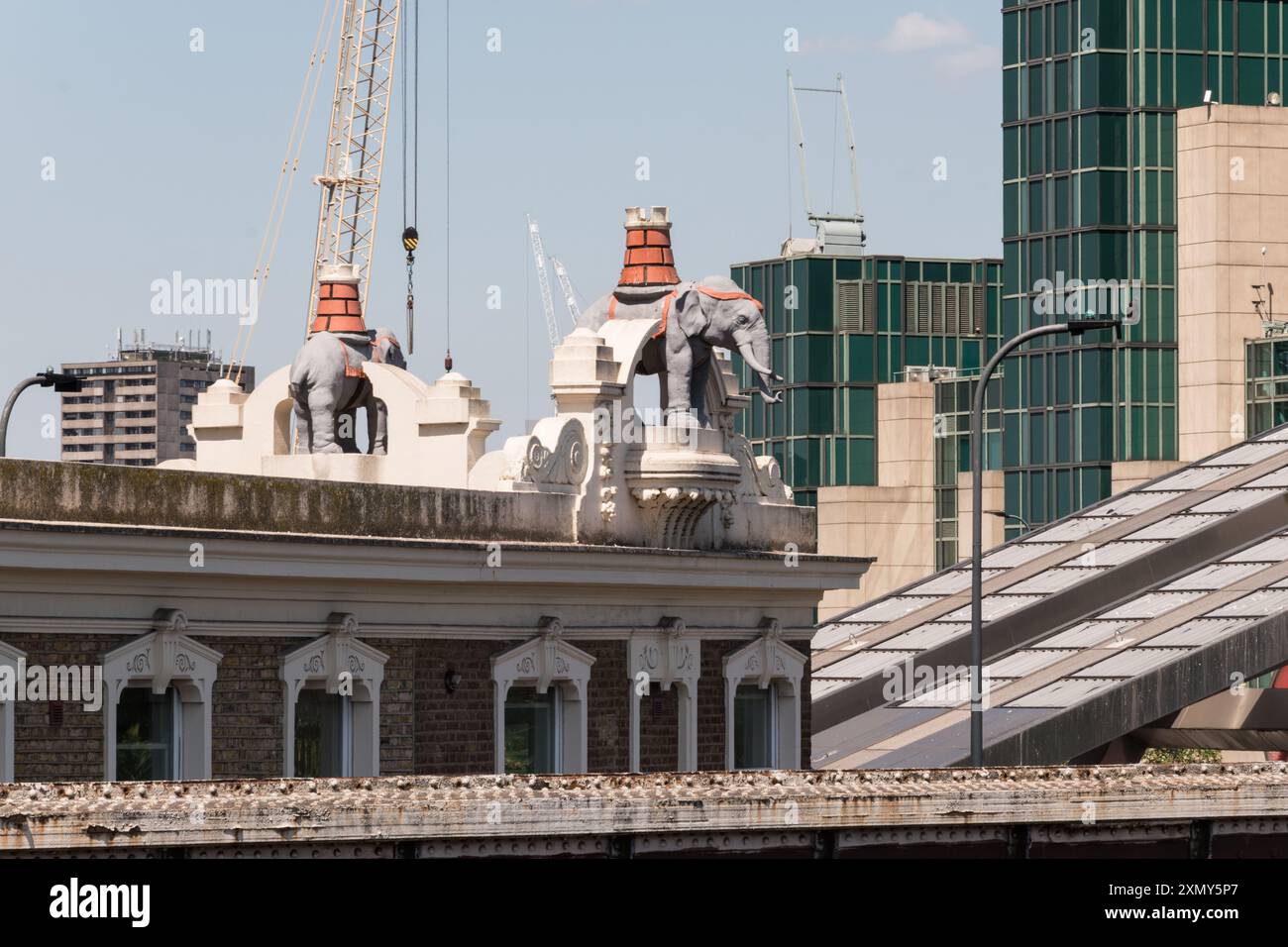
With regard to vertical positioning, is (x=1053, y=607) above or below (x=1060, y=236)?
below

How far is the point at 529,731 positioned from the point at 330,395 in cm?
653

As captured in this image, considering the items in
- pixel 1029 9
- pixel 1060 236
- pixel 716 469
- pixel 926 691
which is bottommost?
pixel 926 691

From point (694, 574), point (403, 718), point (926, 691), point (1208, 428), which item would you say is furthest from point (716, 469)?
point (1208, 428)

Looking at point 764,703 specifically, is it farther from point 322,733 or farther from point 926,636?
point 322,733

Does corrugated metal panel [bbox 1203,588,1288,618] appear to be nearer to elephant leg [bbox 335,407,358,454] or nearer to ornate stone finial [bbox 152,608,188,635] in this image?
elephant leg [bbox 335,407,358,454]

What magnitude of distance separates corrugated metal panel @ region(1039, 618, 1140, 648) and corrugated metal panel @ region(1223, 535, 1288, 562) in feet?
10.6

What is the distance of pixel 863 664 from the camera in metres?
56.2

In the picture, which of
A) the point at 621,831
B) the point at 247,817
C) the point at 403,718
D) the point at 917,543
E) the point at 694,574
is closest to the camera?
the point at 247,817

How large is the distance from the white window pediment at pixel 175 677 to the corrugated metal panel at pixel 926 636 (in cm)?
2368

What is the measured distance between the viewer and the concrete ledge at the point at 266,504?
3347 centimetres

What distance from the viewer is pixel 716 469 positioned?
44.9m
